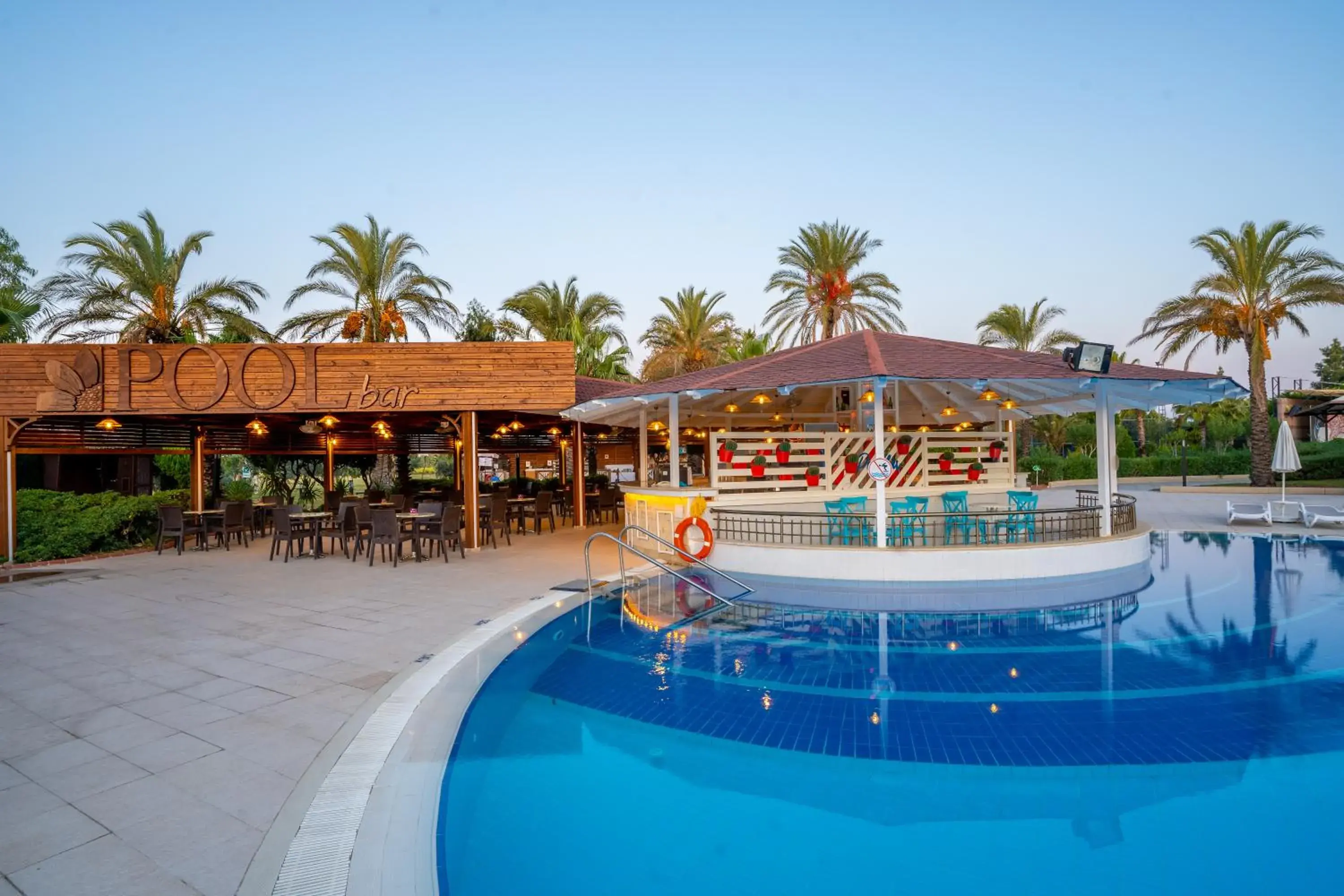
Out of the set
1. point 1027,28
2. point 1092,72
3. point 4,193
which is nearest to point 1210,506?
point 1092,72

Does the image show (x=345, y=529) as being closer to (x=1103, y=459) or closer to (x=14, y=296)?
(x=1103, y=459)

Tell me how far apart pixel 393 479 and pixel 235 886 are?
28.2 metres

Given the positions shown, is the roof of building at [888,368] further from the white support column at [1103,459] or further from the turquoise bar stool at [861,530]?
the turquoise bar stool at [861,530]

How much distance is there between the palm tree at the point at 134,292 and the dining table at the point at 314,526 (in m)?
9.72

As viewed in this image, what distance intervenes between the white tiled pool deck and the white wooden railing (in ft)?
11.6

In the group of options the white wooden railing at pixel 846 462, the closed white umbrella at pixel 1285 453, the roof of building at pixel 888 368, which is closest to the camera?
the roof of building at pixel 888 368

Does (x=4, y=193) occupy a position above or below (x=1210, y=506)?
above

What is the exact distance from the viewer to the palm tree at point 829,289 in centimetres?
2519

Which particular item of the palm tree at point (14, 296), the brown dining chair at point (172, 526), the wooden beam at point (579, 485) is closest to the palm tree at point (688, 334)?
the wooden beam at point (579, 485)

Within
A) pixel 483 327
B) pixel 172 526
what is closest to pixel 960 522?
pixel 172 526

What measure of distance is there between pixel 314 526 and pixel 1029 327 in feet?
102

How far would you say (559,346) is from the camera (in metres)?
14.8

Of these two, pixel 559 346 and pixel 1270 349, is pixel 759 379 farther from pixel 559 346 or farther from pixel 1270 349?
pixel 1270 349

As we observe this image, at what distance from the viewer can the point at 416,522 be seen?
42.3ft
